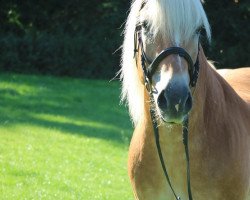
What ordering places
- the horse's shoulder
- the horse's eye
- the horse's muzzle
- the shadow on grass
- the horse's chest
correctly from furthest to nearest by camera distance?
1. the shadow on grass
2. the horse's shoulder
3. the horse's chest
4. the horse's eye
5. the horse's muzzle

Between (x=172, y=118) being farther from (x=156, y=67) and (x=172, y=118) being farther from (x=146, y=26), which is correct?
(x=146, y=26)

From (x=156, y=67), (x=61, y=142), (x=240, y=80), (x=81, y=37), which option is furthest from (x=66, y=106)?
(x=156, y=67)

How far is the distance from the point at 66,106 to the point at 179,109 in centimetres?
1006

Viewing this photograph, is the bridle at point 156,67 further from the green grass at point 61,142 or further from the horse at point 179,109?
the green grass at point 61,142

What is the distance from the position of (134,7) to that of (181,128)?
2.38 feet

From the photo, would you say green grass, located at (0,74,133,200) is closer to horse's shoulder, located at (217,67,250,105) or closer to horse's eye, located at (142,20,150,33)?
horse's shoulder, located at (217,67,250,105)

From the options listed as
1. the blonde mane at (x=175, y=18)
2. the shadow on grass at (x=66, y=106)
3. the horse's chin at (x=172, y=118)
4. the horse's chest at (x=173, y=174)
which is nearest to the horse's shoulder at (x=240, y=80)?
the horse's chest at (x=173, y=174)

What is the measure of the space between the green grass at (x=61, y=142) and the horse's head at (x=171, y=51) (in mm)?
3436

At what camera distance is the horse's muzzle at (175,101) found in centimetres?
297

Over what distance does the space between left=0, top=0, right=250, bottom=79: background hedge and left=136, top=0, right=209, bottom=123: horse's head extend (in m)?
14.7

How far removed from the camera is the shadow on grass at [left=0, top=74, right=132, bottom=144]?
10.9 metres

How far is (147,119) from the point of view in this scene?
11.8 feet

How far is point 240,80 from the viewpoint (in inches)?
192

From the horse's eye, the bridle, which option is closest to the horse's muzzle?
the bridle
